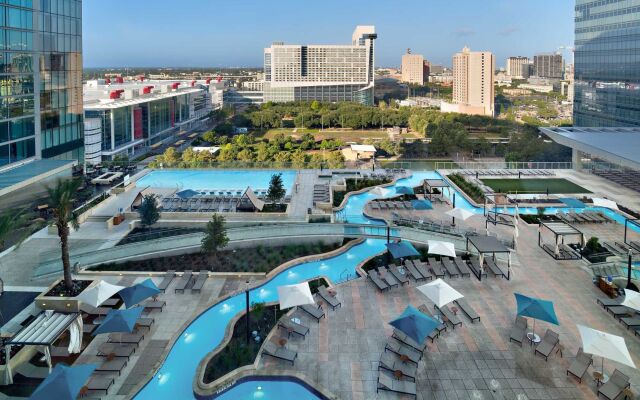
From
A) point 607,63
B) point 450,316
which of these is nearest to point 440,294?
point 450,316

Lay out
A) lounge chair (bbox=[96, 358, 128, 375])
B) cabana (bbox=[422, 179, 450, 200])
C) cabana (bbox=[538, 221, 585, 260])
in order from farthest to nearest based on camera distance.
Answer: cabana (bbox=[422, 179, 450, 200]), cabana (bbox=[538, 221, 585, 260]), lounge chair (bbox=[96, 358, 128, 375])

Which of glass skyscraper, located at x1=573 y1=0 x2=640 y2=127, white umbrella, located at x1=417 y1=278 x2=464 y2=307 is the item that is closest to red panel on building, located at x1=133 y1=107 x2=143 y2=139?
glass skyscraper, located at x1=573 y1=0 x2=640 y2=127

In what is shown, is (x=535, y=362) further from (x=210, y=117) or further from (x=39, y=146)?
(x=210, y=117)

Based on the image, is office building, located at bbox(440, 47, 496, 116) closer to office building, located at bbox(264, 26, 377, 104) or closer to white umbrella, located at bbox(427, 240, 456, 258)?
office building, located at bbox(264, 26, 377, 104)

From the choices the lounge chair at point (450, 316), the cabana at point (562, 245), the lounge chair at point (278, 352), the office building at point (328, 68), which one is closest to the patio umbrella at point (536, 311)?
the lounge chair at point (450, 316)

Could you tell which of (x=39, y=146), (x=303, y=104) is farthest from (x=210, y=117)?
(x=39, y=146)
